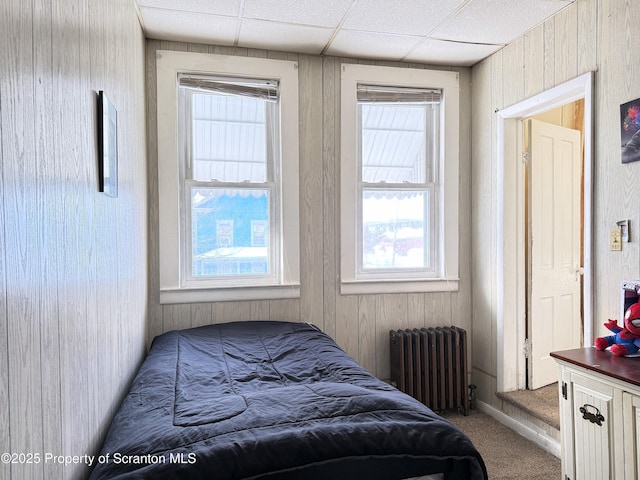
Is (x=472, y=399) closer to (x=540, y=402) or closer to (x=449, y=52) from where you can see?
(x=540, y=402)

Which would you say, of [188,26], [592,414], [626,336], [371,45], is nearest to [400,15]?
[371,45]

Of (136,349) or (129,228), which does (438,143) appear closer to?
(129,228)

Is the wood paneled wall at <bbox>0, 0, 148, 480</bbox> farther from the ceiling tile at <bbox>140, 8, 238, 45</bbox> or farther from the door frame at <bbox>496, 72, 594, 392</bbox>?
the door frame at <bbox>496, 72, 594, 392</bbox>

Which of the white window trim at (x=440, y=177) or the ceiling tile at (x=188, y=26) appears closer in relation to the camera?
the ceiling tile at (x=188, y=26)

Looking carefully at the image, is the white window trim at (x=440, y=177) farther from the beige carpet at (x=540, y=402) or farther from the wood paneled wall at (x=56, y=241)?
the wood paneled wall at (x=56, y=241)

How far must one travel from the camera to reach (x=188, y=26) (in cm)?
277

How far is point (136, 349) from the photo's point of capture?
7.81 ft

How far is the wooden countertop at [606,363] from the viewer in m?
1.72

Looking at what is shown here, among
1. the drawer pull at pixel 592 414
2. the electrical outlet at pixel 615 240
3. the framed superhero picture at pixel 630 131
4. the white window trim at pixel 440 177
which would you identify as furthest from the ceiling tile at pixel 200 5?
the drawer pull at pixel 592 414

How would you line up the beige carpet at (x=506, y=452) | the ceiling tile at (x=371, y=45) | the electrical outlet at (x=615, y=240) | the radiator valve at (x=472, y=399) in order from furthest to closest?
the radiator valve at (x=472, y=399) → the ceiling tile at (x=371, y=45) → the beige carpet at (x=506, y=452) → the electrical outlet at (x=615, y=240)

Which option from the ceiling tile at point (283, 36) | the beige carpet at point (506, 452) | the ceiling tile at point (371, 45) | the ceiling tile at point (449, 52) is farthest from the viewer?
the ceiling tile at point (449, 52)

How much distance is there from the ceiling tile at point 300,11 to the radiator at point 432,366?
220 cm

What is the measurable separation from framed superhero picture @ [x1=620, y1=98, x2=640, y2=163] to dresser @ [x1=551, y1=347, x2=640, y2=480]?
38.3 inches

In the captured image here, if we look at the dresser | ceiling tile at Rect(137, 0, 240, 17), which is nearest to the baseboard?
the dresser
